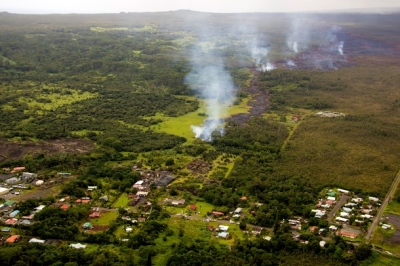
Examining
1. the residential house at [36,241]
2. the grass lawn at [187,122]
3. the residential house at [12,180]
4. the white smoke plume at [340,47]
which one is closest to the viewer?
the residential house at [36,241]

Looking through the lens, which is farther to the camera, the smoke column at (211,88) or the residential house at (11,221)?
the smoke column at (211,88)

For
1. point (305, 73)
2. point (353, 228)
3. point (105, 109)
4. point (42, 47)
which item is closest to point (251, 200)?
point (353, 228)

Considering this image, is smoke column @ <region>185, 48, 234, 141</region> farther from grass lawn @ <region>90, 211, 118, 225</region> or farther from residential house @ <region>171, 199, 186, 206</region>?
grass lawn @ <region>90, 211, 118, 225</region>

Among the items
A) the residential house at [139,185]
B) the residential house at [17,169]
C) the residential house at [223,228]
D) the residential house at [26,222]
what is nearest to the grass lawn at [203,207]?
the residential house at [223,228]

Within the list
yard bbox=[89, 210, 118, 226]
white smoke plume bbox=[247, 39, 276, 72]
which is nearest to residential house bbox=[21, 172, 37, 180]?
yard bbox=[89, 210, 118, 226]

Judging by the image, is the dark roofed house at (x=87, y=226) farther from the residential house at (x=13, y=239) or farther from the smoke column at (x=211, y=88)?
the smoke column at (x=211, y=88)

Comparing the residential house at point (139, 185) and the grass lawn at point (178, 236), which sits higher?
the residential house at point (139, 185)
